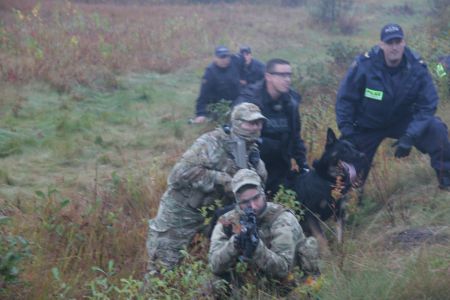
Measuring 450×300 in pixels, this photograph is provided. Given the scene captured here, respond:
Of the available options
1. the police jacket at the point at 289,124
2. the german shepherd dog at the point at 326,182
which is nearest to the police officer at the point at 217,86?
the police jacket at the point at 289,124

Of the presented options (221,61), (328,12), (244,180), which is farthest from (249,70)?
(328,12)

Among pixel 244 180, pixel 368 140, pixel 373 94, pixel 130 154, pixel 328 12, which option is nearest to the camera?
pixel 244 180

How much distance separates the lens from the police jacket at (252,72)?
11742 mm

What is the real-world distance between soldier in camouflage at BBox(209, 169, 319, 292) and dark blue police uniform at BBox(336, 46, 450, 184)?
1.70 metres

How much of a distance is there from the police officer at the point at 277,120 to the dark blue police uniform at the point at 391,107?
1.60 ft

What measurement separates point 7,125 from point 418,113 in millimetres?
6751

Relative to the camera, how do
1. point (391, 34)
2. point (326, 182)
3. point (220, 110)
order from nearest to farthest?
point (326, 182) → point (391, 34) → point (220, 110)

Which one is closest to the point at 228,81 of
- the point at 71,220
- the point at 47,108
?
the point at 47,108

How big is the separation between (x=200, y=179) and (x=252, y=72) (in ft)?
22.1

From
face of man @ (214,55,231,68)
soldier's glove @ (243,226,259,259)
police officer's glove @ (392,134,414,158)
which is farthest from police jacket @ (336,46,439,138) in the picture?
face of man @ (214,55,231,68)

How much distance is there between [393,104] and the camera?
6277 mm

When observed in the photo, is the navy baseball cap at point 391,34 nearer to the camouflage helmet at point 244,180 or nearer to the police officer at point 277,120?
the police officer at point 277,120

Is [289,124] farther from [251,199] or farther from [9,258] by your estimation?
[9,258]

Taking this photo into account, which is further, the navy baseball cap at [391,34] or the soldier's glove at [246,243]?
the navy baseball cap at [391,34]
